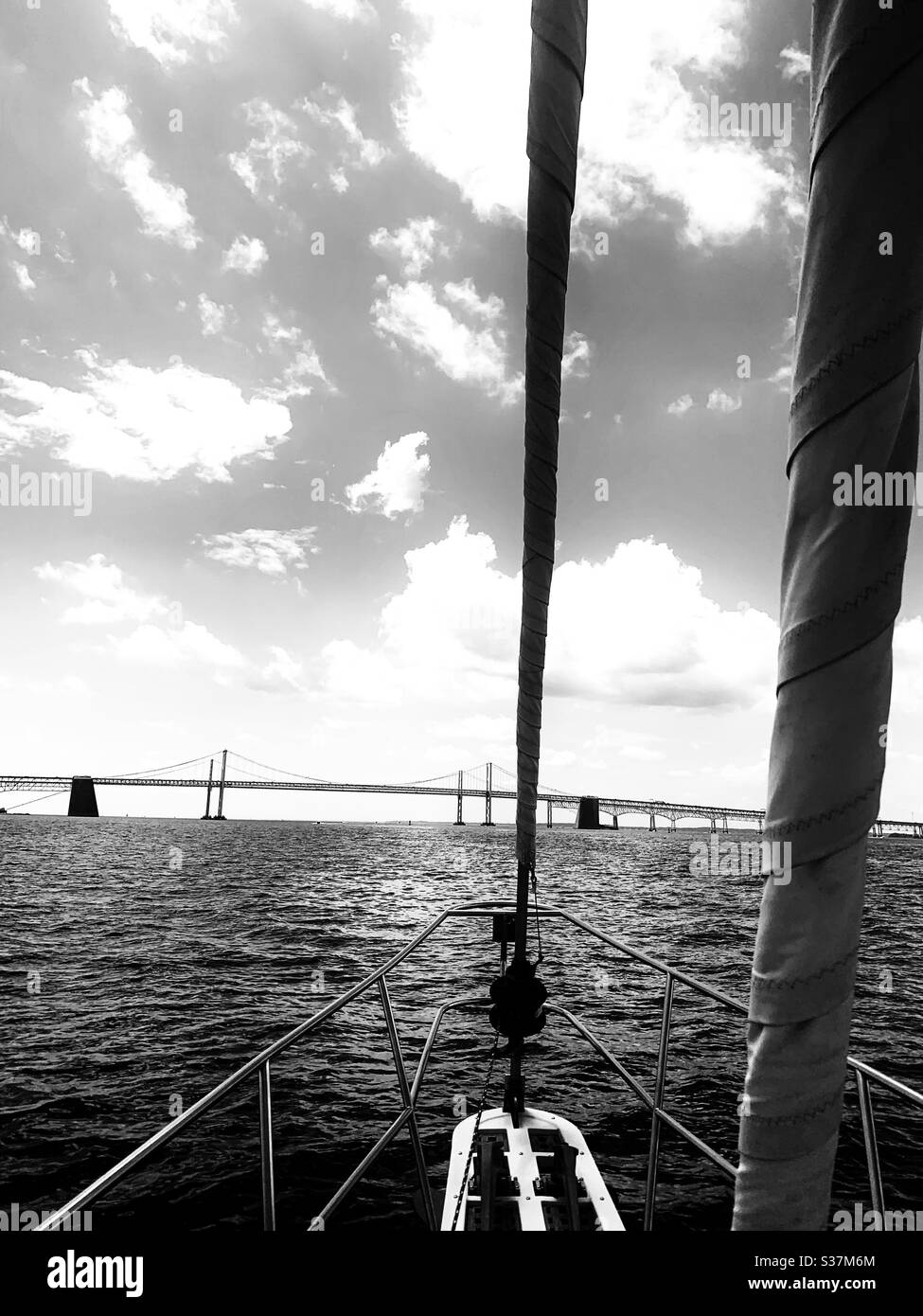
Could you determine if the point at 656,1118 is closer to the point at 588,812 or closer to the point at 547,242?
the point at 547,242

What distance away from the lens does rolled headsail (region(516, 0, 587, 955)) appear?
1313 millimetres

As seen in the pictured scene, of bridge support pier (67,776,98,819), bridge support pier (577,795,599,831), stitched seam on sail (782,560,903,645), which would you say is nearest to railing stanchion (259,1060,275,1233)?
stitched seam on sail (782,560,903,645)

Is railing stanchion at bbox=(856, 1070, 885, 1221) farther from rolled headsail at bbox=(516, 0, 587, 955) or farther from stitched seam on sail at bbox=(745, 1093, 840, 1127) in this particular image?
rolled headsail at bbox=(516, 0, 587, 955)

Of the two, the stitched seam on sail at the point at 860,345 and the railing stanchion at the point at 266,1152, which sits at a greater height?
the stitched seam on sail at the point at 860,345

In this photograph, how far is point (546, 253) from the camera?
1.49m

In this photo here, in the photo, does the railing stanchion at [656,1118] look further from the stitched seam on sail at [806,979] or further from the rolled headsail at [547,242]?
the stitched seam on sail at [806,979]

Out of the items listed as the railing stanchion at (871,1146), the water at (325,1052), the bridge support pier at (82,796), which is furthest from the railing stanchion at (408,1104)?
the bridge support pier at (82,796)

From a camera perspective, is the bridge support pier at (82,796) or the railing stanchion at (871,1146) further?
the bridge support pier at (82,796)

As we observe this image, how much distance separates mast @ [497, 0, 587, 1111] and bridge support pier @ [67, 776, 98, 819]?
539 feet

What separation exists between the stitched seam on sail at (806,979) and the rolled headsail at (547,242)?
136cm

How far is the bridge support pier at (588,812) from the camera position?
130375 millimetres

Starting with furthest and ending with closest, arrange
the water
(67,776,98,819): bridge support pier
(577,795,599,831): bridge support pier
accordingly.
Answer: (67,776,98,819): bridge support pier, (577,795,599,831): bridge support pier, the water
